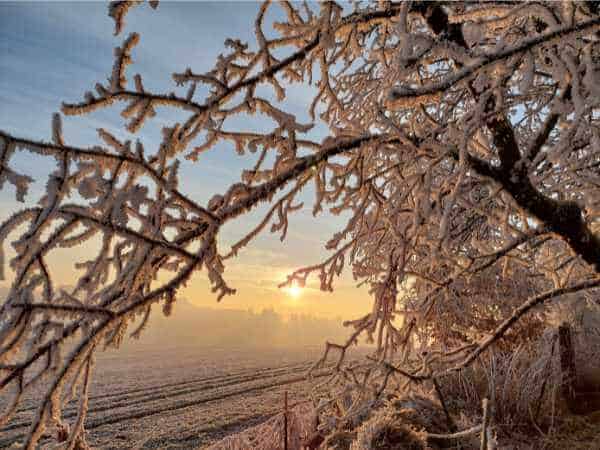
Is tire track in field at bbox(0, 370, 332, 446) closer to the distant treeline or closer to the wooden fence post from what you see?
the wooden fence post

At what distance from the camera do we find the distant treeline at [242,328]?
112 m

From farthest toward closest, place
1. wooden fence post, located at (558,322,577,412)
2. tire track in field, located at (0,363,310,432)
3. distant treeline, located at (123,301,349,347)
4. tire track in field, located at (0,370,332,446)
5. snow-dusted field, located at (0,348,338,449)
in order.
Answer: distant treeline, located at (123,301,349,347) < tire track in field, located at (0,363,310,432) < tire track in field, located at (0,370,332,446) < snow-dusted field, located at (0,348,338,449) < wooden fence post, located at (558,322,577,412)

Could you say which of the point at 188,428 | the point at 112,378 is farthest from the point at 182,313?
the point at 188,428

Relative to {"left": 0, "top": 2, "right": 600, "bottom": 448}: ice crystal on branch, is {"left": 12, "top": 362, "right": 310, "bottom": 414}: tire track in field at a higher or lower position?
lower

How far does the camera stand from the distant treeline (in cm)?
11250

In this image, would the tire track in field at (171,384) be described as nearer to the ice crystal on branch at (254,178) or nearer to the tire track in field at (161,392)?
the tire track in field at (161,392)

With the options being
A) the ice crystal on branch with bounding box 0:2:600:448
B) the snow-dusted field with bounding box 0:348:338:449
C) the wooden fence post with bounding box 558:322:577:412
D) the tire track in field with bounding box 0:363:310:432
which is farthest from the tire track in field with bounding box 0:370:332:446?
the ice crystal on branch with bounding box 0:2:600:448

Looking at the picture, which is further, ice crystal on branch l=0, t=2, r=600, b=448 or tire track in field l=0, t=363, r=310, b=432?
tire track in field l=0, t=363, r=310, b=432

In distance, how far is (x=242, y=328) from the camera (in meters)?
134

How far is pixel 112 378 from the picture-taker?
29.5 meters

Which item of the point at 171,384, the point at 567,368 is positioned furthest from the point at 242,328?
the point at 567,368

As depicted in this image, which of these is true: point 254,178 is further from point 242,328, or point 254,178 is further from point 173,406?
point 242,328

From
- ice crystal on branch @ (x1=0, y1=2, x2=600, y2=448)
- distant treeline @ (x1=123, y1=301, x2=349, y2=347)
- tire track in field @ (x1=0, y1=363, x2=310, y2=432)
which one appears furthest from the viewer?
distant treeline @ (x1=123, y1=301, x2=349, y2=347)

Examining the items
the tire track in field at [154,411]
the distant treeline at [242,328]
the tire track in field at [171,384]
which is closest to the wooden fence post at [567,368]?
the tire track in field at [154,411]
